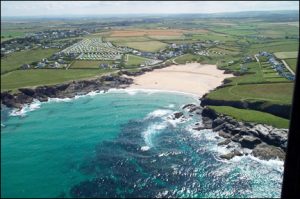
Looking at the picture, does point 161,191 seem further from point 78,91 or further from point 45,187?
point 78,91

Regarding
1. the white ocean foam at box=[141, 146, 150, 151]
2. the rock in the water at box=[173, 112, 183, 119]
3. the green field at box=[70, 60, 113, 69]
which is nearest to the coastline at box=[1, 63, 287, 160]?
the rock in the water at box=[173, 112, 183, 119]

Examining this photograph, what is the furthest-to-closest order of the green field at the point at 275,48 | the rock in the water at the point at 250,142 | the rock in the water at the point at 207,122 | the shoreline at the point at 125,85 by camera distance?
the green field at the point at 275,48, the shoreline at the point at 125,85, the rock in the water at the point at 207,122, the rock in the water at the point at 250,142

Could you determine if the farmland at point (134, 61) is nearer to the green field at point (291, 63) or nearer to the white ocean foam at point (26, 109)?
the white ocean foam at point (26, 109)

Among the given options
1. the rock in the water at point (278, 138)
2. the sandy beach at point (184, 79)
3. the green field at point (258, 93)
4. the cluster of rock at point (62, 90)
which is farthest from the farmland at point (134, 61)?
the rock in the water at point (278, 138)

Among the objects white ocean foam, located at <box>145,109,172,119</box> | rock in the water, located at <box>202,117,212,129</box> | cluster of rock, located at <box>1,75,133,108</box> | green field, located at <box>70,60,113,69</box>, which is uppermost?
green field, located at <box>70,60,113,69</box>

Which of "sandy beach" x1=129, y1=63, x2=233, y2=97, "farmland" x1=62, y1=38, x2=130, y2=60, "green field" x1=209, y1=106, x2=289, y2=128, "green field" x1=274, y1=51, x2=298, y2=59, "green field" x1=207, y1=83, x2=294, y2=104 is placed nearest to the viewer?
"green field" x1=209, y1=106, x2=289, y2=128

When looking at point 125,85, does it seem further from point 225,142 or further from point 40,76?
point 225,142

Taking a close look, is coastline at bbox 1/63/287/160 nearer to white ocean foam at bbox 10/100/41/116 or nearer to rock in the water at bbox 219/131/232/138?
rock in the water at bbox 219/131/232/138

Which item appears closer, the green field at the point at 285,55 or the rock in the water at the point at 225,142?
the rock in the water at the point at 225,142
